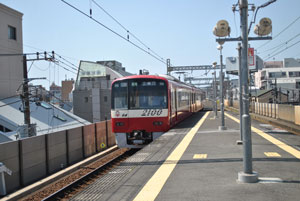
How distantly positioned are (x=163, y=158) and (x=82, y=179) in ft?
9.66

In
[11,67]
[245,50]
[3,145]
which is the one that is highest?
[11,67]

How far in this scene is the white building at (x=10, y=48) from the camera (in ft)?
110

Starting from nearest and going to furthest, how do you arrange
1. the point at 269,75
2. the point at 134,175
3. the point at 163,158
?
the point at 134,175, the point at 163,158, the point at 269,75

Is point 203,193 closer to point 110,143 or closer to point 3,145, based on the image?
point 3,145

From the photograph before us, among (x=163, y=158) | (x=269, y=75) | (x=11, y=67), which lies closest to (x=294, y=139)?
(x=163, y=158)

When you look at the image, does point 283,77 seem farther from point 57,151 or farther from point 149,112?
point 57,151

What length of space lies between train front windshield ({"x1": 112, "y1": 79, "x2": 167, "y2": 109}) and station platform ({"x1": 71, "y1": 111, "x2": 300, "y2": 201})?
3.45m

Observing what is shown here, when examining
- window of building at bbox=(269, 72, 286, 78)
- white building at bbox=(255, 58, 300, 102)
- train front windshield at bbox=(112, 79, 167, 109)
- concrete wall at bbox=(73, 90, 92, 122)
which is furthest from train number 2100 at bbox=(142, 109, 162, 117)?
window of building at bbox=(269, 72, 286, 78)

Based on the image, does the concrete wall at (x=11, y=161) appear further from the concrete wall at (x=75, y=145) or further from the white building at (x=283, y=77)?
the white building at (x=283, y=77)

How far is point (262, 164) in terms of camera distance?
7613 millimetres

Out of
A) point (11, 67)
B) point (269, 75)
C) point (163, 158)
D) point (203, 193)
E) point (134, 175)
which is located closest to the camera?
point (203, 193)

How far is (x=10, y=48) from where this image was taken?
34.2 metres

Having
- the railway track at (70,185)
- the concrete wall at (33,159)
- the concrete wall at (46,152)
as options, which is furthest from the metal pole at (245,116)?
the concrete wall at (33,159)

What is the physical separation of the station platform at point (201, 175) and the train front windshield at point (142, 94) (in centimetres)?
345
